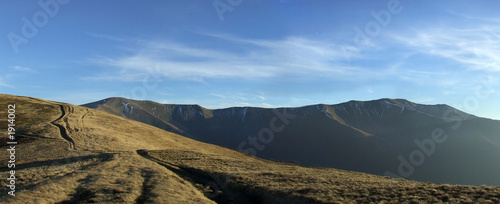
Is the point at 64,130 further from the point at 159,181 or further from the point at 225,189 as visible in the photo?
the point at 225,189

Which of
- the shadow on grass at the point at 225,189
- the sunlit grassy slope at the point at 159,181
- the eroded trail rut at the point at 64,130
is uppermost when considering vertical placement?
the eroded trail rut at the point at 64,130

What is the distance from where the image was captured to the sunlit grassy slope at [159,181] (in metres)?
17.5

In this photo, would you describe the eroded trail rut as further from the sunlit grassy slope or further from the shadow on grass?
the shadow on grass

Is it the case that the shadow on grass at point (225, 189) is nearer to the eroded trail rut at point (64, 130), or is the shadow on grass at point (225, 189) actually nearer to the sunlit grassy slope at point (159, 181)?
the sunlit grassy slope at point (159, 181)

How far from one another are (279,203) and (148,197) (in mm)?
8788

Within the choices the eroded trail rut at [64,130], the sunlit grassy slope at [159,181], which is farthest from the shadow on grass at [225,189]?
the eroded trail rut at [64,130]

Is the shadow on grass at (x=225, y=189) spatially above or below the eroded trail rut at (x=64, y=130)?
below

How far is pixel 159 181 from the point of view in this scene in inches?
884

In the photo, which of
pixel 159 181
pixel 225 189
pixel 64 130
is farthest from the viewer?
pixel 64 130

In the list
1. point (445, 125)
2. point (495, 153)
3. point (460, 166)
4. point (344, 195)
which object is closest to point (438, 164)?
point (460, 166)

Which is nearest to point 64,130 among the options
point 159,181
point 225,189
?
point 159,181

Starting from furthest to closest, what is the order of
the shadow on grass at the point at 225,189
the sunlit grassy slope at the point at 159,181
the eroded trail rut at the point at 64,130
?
the eroded trail rut at the point at 64,130
the shadow on grass at the point at 225,189
the sunlit grassy slope at the point at 159,181

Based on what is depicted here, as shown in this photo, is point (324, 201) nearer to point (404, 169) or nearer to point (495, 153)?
point (404, 169)

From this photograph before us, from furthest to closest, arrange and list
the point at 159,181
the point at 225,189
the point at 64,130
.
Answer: the point at 64,130 → the point at 225,189 → the point at 159,181
